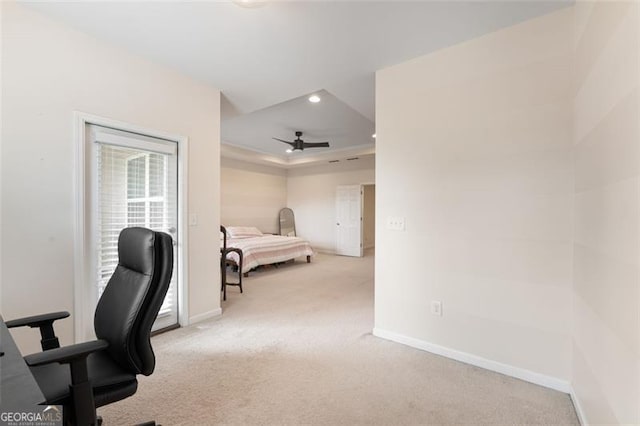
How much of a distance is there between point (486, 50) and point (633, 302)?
6.42 ft

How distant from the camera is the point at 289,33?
2143mm

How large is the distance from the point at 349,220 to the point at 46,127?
252 inches

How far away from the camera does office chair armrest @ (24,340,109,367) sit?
947mm

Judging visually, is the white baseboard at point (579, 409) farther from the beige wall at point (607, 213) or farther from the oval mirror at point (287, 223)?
the oval mirror at point (287, 223)

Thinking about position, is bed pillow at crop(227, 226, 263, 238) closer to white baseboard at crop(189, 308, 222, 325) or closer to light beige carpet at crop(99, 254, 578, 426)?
white baseboard at crop(189, 308, 222, 325)

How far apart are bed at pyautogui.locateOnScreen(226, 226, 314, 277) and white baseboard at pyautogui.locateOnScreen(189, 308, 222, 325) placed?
5.08 ft

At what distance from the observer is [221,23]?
2.04m

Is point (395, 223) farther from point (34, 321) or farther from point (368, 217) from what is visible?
point (368, 217)

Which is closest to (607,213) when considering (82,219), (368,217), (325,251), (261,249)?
(82,219)

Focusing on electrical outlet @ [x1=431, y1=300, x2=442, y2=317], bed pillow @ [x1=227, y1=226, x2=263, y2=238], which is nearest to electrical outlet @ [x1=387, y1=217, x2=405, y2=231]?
electrical outlet @ [x1=431, y1=300, x2=442, y2=317]

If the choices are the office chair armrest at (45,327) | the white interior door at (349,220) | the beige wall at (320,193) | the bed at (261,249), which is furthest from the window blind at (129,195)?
the beige wall at (320,193)

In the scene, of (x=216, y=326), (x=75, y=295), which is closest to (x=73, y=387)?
(x=75, y=295)

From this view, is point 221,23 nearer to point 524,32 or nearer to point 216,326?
point 524,32

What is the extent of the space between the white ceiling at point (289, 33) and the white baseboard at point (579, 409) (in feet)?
8.29
